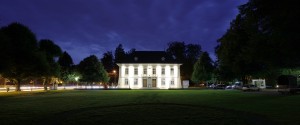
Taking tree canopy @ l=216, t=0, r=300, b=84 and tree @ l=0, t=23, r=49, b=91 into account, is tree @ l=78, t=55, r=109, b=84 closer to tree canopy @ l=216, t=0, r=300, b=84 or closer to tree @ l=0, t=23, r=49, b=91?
tree @ l=0, t=23, r=49, b=91

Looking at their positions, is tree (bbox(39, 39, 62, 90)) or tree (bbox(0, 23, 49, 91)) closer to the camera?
tree (bbox(0, 23, 49, 91))

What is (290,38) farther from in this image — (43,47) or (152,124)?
(43,47)

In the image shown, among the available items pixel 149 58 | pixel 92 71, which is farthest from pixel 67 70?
pixel 149 58

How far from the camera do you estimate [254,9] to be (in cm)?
2080

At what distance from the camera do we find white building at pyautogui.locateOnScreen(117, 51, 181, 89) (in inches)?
3157

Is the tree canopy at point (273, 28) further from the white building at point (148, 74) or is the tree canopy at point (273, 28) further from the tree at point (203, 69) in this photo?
the tree at point (203, 69)

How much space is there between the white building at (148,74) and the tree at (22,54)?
29261mm

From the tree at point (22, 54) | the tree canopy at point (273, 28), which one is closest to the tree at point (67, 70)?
the tree at point (22, 54)

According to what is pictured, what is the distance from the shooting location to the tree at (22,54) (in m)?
50.0

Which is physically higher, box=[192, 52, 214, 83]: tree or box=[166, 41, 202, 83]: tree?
box=[166, 41, 202, 83]: tree

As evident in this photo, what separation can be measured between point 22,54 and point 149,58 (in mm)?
39128

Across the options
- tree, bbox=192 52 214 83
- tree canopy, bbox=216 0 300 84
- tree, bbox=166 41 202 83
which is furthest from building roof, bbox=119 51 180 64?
tree canopy, bbox=216 0 300 84

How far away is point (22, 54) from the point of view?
50.6 m

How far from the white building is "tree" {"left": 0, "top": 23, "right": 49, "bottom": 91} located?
1152 inches
